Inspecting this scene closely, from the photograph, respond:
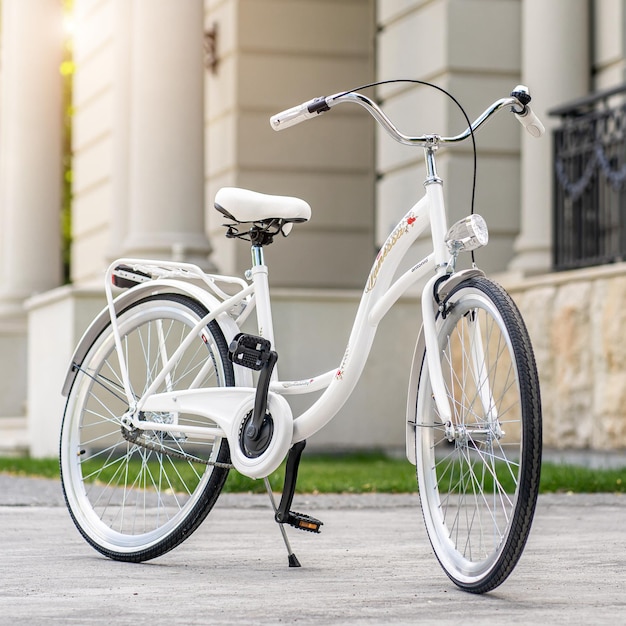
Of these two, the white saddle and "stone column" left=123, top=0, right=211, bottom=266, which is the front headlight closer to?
the white saddle

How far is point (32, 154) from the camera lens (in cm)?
1491

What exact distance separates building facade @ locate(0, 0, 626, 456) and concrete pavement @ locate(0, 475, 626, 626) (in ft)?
12.2

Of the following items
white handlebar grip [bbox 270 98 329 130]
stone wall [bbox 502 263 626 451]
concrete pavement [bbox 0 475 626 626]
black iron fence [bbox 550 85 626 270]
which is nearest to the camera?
concrete pavement [bbox 0 475 626 626]

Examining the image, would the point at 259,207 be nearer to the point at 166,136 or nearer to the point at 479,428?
the point at 479,428

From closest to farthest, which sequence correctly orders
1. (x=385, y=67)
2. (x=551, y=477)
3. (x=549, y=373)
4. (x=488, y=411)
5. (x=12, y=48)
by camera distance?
(x=488, y=411) < (x=551, y=477) < (x=549, y=373) < (x=385, y=67) < (x=12, y=48)

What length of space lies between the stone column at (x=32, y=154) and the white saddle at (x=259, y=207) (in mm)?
10776

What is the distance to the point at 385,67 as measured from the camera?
1137 cm

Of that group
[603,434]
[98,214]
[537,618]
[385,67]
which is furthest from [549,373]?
[98,214]

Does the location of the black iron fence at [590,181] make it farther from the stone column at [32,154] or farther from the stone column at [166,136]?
the stone column at [32,154]

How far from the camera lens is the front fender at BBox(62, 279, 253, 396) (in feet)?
13.7

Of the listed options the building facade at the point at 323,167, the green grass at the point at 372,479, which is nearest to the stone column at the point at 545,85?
the building facade at the point at 323,167

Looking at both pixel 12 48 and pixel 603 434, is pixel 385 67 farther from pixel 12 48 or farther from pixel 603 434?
pixel 12 48

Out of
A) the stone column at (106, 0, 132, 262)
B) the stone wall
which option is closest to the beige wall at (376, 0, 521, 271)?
the stone wall

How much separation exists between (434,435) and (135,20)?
7.39m
